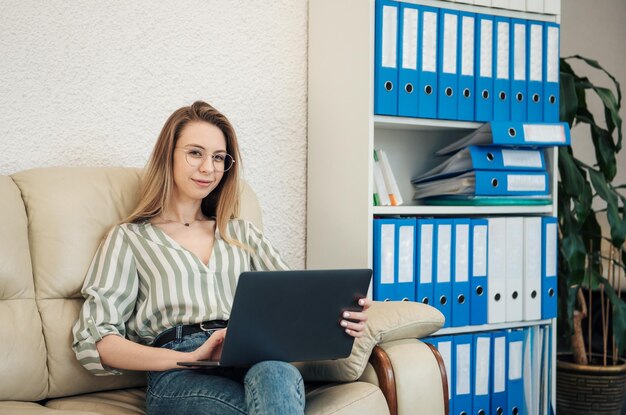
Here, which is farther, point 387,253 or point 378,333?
point 387,253

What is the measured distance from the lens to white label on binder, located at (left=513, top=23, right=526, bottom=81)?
7.73 feet

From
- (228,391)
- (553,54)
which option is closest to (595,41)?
(553,54)

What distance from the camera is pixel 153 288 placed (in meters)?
1.72

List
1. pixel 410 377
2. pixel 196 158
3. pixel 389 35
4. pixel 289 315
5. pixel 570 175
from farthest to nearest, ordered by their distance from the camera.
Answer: pixel 570 175 → pixel 389 35 → pixel 196 158 → pixel 410 377 → pixel 289 315

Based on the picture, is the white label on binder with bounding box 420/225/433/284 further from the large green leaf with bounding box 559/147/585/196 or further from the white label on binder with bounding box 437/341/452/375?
the large green leaf with bounding box 559/147/585/196

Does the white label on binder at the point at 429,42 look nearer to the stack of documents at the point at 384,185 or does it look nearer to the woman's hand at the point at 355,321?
the stack of documents at the point at 384,185

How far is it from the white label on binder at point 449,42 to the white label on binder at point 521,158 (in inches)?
12.6

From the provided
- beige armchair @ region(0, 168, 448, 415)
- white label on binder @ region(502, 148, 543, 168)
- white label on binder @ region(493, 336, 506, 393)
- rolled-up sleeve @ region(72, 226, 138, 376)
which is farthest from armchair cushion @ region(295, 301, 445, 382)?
white label on binder @ region(502, 148, 543, 168)

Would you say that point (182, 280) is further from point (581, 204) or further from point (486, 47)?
point (581, 204)

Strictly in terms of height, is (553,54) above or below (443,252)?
above

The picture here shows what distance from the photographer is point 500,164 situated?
230 centimetres

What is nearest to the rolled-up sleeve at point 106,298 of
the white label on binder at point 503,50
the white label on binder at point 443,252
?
the white label on binder at point 443,252

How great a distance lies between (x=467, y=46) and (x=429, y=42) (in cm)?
14

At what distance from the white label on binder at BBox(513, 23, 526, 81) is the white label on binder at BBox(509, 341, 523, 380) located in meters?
0.87
